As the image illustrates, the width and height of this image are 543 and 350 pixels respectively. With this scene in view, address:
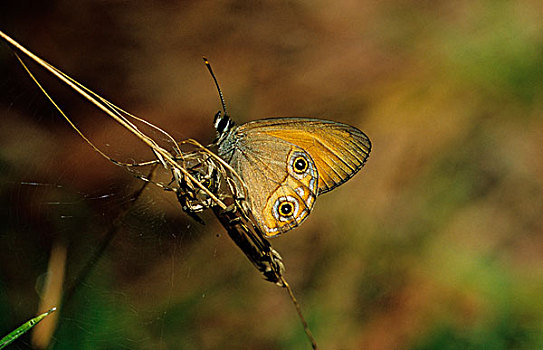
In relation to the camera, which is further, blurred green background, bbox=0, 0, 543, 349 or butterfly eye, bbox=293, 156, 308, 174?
blurred green background, bbox=0, 0, 543, 349

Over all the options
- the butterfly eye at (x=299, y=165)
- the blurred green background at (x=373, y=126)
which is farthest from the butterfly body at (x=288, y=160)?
the blurred green background at (x=373, y=126)

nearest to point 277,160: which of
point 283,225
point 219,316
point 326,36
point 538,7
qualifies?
point 283,225

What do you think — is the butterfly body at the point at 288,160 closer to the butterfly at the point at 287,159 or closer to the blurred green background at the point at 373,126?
the butterfly at the point at 287,159

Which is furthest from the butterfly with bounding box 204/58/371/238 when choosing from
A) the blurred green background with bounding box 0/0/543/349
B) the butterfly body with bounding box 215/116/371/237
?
the blurred green background with bounding box 0/0/543/349

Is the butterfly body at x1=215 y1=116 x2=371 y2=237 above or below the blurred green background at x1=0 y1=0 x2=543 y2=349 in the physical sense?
below

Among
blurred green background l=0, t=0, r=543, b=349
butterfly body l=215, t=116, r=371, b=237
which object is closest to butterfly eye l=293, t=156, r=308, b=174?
butterfly body l=215, t=116, r=371, b=237

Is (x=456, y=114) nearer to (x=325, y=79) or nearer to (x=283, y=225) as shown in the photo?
(x=325, y=79)

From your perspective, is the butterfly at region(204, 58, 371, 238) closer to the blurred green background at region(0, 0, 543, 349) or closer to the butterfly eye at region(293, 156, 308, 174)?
the butterfly eye at region(293, 156, 308, 174)

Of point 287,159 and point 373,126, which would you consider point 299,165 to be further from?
point 373,126
